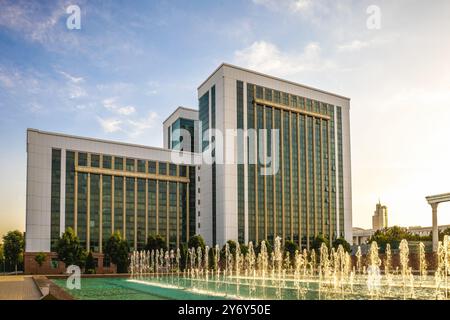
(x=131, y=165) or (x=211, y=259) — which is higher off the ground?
(x=131, y=165)

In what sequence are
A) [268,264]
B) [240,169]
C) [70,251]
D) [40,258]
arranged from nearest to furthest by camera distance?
[70,251], [40,258], [268,264], [240,169]

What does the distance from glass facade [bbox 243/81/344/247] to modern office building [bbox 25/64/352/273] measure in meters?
0.14

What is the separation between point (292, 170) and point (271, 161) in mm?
4049

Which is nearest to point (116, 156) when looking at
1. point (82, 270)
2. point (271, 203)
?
point (82, 270)

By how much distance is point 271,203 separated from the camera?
199ft

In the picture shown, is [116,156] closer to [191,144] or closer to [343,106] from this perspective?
[191,144]

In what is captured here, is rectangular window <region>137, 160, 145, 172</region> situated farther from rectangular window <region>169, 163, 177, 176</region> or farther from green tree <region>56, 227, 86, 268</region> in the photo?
green tree <region>56, 227, 86, 268</region>

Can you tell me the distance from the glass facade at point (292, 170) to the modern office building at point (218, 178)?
0.46 ft

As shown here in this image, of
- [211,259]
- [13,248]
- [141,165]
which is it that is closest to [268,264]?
[211,259]

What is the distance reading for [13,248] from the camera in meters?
65.1

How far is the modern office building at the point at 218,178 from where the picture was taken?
175 ft

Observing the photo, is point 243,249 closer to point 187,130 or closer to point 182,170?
point 182,170

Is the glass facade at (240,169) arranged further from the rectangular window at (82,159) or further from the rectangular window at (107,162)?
the rectangular window at (82,159)
